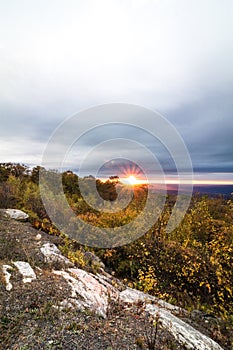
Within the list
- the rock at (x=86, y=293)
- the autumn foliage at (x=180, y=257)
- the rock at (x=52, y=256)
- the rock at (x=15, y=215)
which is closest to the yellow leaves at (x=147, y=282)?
the autumn foliage at (x=180, y=257)

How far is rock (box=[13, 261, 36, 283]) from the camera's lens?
405 cm

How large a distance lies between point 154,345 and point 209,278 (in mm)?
4466

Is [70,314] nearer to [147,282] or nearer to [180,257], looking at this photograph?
A: [147,282]

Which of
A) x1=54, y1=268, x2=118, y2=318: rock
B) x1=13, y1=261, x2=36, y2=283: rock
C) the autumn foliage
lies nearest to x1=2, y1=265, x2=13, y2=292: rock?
x1=13, y1=261, x2=36, y2=283: rock

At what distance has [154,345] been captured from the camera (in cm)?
296

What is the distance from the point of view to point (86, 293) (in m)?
4.11

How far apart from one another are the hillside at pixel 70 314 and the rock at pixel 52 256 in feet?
0.11

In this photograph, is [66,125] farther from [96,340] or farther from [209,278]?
[209,278]

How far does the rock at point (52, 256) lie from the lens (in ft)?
16.8

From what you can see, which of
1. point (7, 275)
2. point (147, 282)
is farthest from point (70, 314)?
point (147, 282)

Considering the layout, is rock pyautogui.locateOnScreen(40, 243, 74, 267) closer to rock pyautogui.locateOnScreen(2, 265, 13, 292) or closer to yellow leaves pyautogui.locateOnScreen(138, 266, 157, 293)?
rock pyautogui.locateOnScreen(2, 265, 13, 292)

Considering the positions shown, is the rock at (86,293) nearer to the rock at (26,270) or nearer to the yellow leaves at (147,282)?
the rock at (26,270)

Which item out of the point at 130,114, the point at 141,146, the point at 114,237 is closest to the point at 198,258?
the point at 114,237

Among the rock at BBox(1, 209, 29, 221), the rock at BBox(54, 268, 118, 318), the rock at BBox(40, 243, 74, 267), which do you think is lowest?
the rock at BBox(54, 268, 118, 318)
